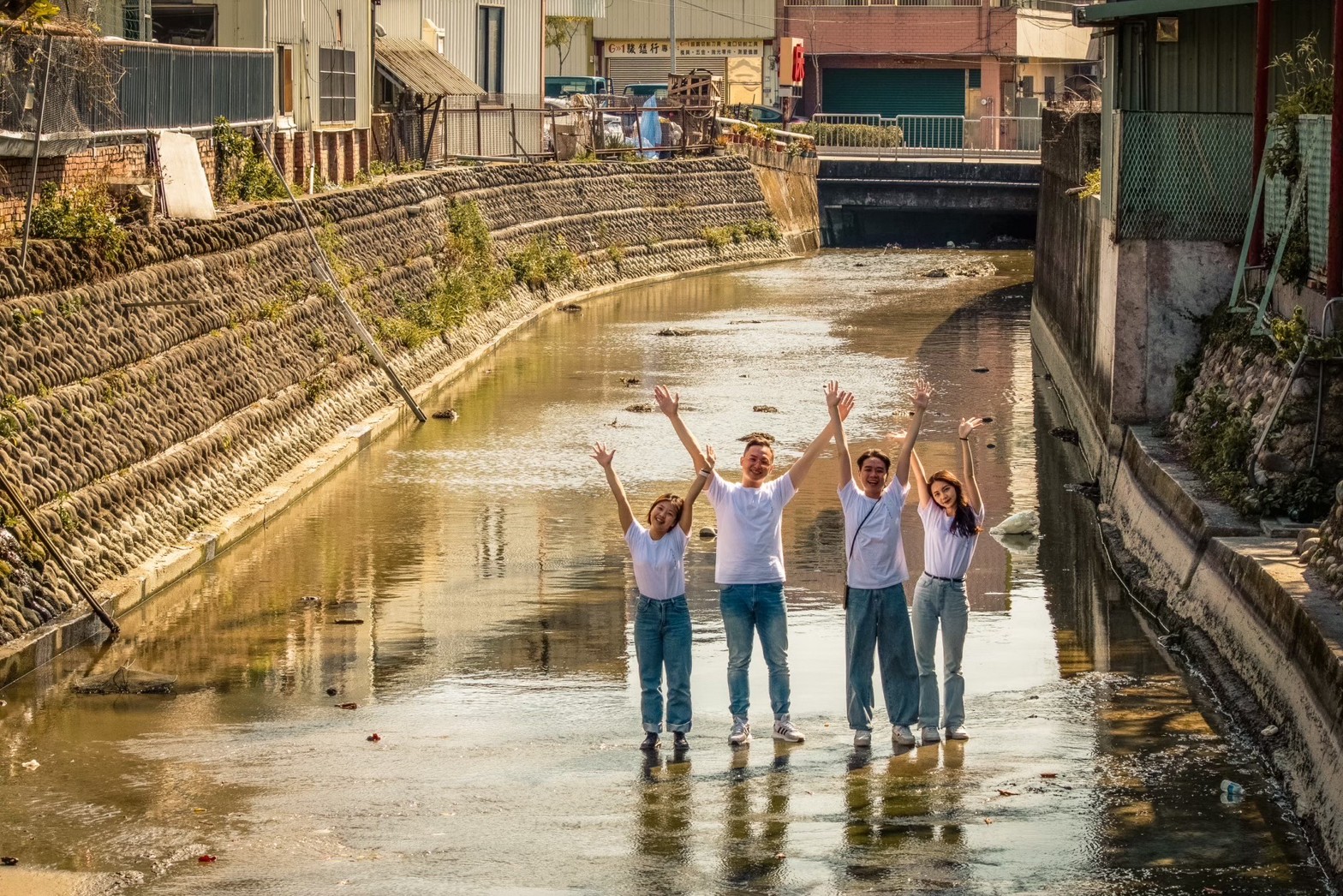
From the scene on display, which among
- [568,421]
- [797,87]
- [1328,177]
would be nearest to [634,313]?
[568,421]

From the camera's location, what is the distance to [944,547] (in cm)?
1120

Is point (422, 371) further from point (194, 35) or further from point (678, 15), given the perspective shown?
point (678, 15)

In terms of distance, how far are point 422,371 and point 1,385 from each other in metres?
12.9

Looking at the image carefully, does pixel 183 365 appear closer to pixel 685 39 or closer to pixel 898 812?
pixel 898 812

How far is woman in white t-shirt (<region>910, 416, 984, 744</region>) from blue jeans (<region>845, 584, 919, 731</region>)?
10 cm

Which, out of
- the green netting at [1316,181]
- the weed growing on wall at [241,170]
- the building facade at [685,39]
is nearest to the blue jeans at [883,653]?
the green netting at [1316,181]

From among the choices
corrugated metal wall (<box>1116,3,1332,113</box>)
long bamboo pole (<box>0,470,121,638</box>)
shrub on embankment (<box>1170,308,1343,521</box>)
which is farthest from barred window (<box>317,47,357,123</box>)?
long bamboo pole (<box>0,470,121,638</box>)

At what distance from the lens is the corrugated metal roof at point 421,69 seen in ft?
132

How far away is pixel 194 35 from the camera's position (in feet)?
103

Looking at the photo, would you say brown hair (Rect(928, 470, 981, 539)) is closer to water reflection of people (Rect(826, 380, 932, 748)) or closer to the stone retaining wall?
water reflection of people (Rect(826, 380, 932, 748))

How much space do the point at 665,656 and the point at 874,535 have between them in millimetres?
1347

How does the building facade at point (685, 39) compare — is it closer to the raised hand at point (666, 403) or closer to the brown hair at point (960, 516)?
the raised hand at point (666, 403)

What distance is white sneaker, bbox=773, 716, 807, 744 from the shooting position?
38.2 ft

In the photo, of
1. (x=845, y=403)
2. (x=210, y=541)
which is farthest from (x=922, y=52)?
(x=845, y=403)
